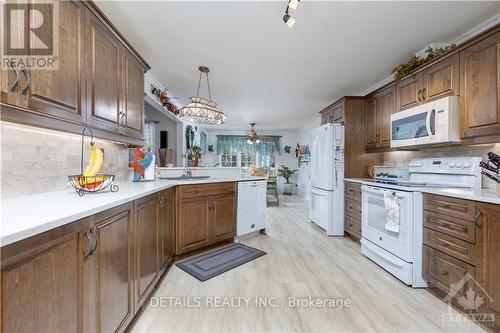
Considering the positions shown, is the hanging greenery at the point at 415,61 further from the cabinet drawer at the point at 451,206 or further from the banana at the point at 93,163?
the banana at the point at 93,163

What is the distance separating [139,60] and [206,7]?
0.89m

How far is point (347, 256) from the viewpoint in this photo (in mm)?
2727

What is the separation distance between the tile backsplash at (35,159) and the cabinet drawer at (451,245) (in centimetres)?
307

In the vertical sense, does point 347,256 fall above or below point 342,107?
Result: below

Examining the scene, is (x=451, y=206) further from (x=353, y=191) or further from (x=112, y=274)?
(x=112, y=274)

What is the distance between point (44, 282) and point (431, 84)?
3.32 metres

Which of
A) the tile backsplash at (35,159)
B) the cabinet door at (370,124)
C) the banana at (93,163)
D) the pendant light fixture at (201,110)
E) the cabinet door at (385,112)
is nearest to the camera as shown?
the tile backsplash at (35,159)

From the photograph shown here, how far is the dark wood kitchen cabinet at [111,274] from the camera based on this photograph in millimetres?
1014

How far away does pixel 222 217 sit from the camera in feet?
9.71

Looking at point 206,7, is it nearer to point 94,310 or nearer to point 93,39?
point 93,39

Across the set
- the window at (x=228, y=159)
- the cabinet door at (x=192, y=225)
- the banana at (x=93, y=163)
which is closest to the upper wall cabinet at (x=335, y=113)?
the cabinet door at (x=192, y=225)

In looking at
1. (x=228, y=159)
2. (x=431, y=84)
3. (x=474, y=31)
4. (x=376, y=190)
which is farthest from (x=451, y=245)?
(x=228, y=159)

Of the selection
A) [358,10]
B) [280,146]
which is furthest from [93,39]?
[280,146]

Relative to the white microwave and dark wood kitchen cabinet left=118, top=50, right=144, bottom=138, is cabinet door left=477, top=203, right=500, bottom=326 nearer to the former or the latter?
the white microwave
